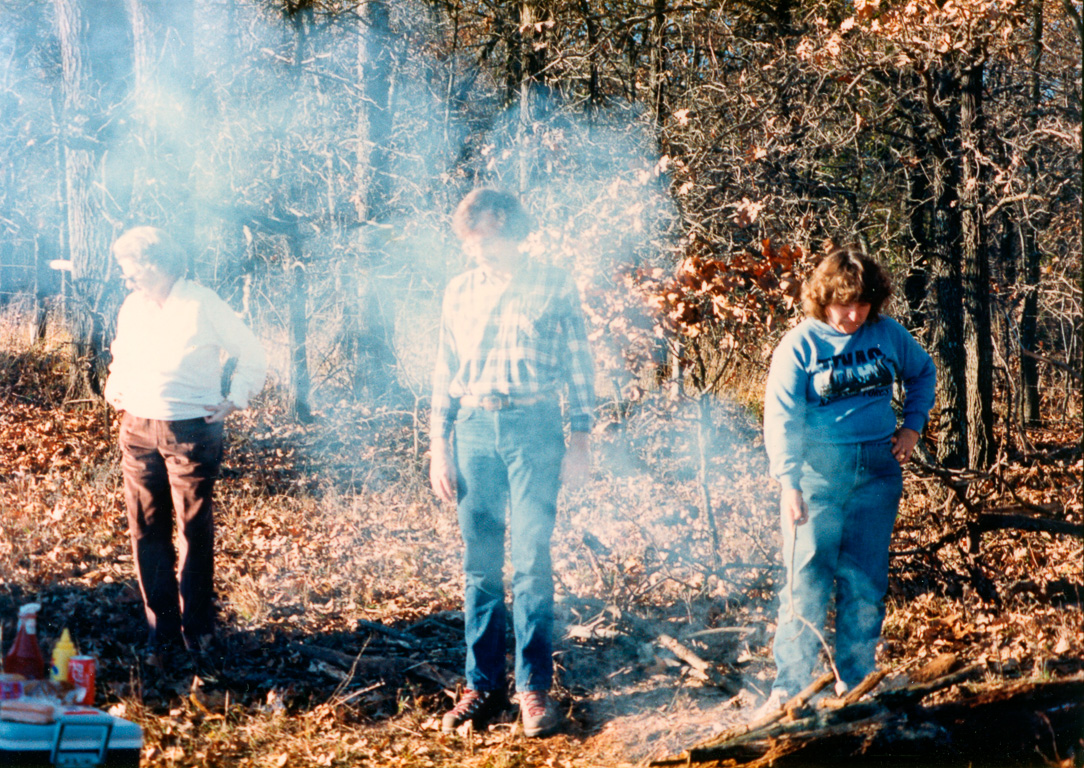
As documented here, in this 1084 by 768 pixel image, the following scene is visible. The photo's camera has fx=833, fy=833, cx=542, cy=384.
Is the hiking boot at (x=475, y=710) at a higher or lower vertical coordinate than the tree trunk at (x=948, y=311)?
lower

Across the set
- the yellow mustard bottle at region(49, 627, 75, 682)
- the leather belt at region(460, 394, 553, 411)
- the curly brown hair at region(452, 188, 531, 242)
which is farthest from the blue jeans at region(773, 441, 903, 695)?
the yellow mustard bottle at region(49, 627, 75, 682)

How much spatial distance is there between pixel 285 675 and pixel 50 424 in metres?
4.06

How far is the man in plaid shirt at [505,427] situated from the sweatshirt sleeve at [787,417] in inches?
24.2

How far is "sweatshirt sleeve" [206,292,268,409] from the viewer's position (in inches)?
123

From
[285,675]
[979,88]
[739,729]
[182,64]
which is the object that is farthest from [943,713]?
[182,64]

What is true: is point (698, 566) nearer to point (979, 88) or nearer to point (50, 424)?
point (979, 88)

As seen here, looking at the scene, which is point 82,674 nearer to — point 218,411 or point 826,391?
point 218,411

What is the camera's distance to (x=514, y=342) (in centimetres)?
278

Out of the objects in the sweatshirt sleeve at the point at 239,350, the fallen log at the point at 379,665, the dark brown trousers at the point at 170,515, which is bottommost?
the fallen log at the point at 379,665

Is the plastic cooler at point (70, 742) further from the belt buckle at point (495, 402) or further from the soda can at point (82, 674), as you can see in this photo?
the belt buckle at point (495, 402)

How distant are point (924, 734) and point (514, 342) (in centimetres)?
167

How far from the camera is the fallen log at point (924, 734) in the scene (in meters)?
2.29

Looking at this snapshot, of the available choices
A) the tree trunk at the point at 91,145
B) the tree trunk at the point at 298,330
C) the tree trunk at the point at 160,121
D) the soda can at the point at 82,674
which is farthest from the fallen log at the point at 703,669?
the tree trunk at the point at 91,145

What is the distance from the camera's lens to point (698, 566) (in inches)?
174
